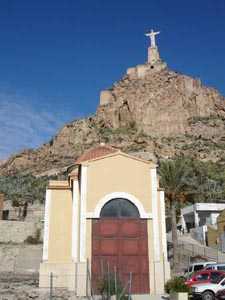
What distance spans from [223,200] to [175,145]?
60.7 metres

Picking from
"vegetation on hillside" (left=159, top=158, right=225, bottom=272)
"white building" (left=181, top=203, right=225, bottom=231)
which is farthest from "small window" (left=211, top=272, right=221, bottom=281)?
"white building" (left=181, top=203, right=225, bottom=231)

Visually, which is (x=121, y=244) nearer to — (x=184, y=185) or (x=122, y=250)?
(x=122, y=250)

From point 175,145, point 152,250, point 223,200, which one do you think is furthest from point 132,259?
point 175,145

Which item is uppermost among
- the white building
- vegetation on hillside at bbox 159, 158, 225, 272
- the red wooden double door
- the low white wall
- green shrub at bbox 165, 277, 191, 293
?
vegetation on hillside at bbox 159, 158, 225, 272

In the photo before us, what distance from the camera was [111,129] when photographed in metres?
138

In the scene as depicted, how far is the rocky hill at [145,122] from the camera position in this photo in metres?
125

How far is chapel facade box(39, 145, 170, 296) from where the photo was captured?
813 inches

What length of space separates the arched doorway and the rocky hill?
313ft

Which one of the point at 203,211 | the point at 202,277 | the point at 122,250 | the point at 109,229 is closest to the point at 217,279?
the point at 202,277

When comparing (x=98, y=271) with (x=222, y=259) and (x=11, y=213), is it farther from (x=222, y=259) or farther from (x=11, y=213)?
(x=11, y=213)

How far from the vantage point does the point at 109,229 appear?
21.4m

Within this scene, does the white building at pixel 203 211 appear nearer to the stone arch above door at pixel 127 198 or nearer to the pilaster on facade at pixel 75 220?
the stone arch above door at pixel 127 198

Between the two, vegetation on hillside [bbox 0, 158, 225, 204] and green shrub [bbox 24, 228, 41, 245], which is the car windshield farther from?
vegetation on hillside [bbox 0, 158, 225, 204]

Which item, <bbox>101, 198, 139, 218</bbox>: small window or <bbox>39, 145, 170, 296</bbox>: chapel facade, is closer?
<bbox>39, 145, 170, 296</bbox>: chapel facade
